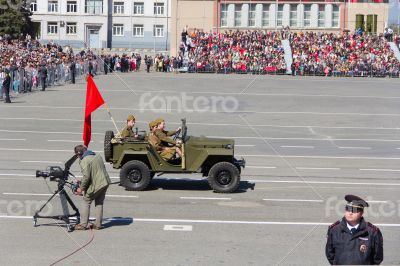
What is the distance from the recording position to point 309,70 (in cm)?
5884

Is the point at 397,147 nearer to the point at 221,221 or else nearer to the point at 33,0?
the point at 221,221

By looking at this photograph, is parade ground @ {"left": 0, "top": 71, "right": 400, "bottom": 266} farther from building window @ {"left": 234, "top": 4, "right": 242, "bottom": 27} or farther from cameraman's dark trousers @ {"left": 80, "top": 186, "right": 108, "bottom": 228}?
building window @ {"left": 234, "top": 4, "right": 242, "bottom": 27}

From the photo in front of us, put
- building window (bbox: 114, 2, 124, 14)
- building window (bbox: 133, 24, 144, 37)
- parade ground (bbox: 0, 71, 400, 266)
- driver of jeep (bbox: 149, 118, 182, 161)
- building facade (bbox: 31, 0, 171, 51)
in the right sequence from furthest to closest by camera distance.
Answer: building window (bbox: 114, 2, 124, 14), building window (bbox: 133, 24, 144, 37), building facade (bbox: 31, 0, 171, 51), driver of jeep (bbox: 149, 118, 182, 161), parade ground (bbox: 0, 71, 400, 266)

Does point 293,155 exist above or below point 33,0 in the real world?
below

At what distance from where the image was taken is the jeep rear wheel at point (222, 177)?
704 inches

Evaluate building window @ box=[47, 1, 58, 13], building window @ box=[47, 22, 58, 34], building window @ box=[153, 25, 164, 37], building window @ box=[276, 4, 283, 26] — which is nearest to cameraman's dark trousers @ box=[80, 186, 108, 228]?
building window @ box=[276, 4, 283, 26]

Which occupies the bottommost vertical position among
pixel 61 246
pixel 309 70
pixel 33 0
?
pixel 61 246

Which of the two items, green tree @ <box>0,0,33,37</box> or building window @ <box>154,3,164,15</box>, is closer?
green tree @ <box>0,0,33,37</box>

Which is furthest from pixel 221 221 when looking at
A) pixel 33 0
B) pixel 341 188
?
pixel 33 0

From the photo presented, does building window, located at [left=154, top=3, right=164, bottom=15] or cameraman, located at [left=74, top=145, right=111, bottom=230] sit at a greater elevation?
building window, located at [left=154, top=3, right=164, bottom=15]

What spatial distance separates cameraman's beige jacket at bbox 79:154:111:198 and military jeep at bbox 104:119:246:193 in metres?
3.86

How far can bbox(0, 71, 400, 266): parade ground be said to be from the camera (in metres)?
13.0

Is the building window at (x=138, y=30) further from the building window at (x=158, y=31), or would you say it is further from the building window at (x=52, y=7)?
the building window at (x=52, y=7)

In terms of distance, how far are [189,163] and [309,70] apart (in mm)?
41845
